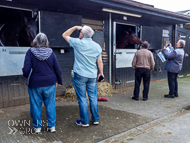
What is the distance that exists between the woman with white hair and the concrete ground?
32cm

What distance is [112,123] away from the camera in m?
3.74

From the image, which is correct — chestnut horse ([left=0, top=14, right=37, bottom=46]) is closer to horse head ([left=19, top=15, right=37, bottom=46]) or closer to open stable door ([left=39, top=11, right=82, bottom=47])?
horse head ([left=19, top=15, right=37, bottom=46])

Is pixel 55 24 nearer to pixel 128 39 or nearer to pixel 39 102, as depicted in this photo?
pixel 39 102

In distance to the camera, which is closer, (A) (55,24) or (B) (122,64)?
(A) (55,24)

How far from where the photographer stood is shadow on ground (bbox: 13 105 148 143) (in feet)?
10.1

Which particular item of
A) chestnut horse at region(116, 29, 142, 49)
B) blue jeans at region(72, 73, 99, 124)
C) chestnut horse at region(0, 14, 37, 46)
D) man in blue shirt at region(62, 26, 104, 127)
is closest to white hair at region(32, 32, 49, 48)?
man in blue shirt at region(62, 26, 104, 127)

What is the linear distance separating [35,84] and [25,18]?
9.12 feet

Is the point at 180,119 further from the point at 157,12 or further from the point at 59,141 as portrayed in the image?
the point at 157,12

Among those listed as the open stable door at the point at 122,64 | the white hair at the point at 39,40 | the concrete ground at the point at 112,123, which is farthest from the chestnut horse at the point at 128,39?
the white hair at the point at 39,40

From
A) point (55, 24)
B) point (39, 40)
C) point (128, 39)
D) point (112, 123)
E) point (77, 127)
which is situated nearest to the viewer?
point (39, 40)

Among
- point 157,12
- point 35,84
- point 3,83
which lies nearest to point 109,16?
point 157,12

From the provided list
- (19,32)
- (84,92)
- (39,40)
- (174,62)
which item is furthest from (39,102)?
(174,62)

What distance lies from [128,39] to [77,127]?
474 centimetres

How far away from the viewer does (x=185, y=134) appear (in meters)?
3.33
